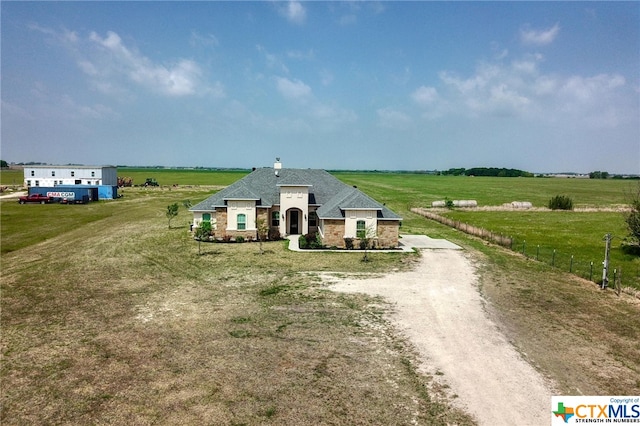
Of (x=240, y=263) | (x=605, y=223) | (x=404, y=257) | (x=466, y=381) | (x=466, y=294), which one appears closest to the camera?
(x=466, y=381)

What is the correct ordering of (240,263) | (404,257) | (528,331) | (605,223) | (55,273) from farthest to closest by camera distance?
(605,223), (404,257), (240,263), (55,273), (528,331)

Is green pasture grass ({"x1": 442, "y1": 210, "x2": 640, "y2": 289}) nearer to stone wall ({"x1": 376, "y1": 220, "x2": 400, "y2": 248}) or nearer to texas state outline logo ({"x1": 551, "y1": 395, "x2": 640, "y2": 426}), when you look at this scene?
stone wall ({"x1": 376, "y1": 220, "x2": 400, "y2": 248})

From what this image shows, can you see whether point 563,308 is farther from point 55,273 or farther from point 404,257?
point 55,273

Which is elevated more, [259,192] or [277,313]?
[259,192]

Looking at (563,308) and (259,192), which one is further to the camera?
(259,192)

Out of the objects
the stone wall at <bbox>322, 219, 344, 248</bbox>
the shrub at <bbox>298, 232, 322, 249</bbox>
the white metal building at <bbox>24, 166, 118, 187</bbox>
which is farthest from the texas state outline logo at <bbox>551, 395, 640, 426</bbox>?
the white metal building at <bbox>24, 166, 118, 187</bbox>

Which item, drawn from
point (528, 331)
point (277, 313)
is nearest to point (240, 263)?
point (277, 313)

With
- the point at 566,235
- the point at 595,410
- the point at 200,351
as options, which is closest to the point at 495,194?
the point at 566,235

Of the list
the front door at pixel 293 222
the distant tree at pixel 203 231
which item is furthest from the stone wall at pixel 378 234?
the distant tree at pixel 203 231
